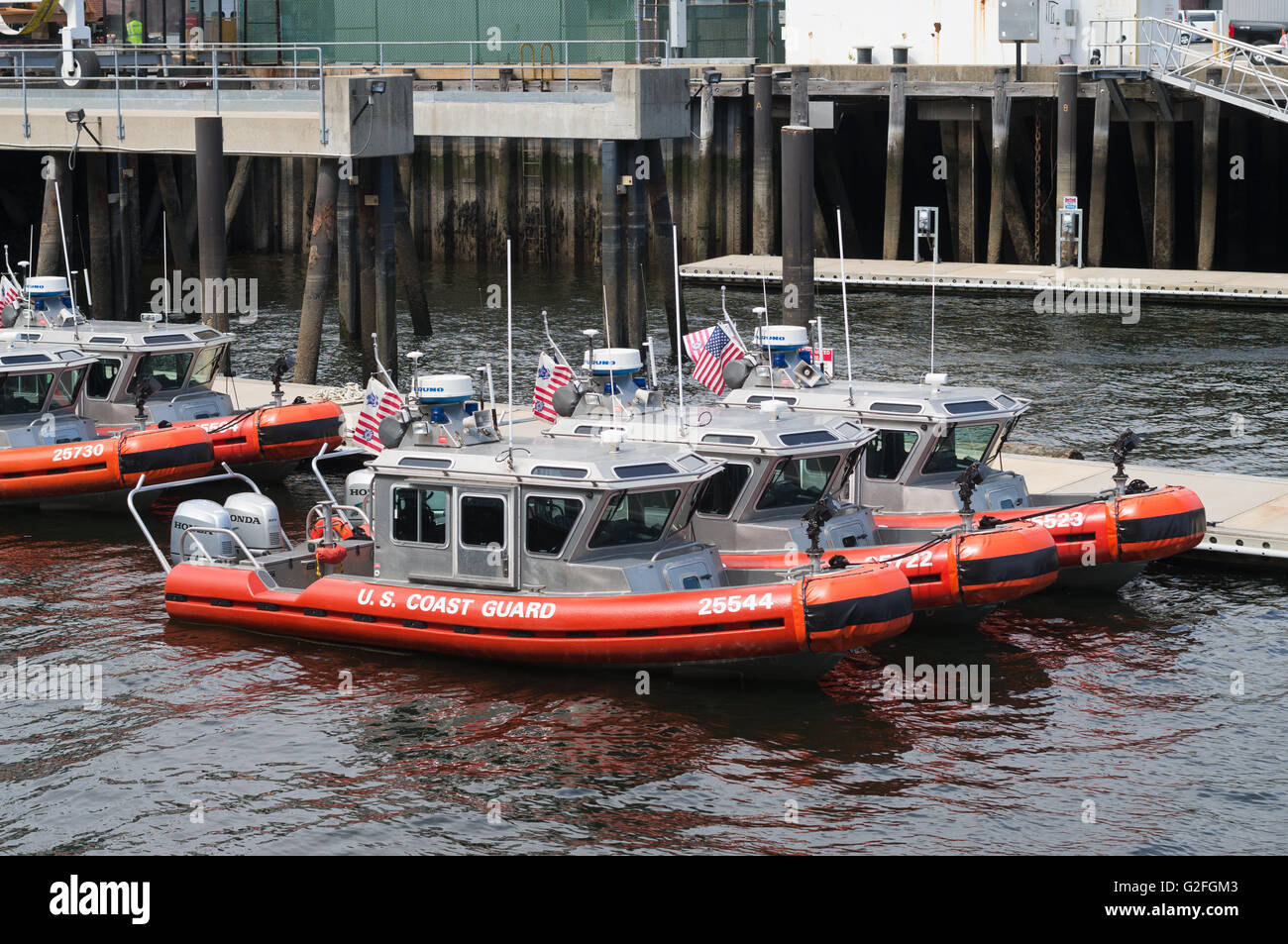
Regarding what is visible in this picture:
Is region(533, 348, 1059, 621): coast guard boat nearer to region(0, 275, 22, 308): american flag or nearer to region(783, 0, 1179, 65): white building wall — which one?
region(0, 275, 22, 308): american flag

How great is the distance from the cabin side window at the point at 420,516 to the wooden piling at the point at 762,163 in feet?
73.4

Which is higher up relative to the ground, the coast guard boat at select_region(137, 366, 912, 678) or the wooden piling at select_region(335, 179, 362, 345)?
the wooden piling at select_region(335, 179, 362, 345)

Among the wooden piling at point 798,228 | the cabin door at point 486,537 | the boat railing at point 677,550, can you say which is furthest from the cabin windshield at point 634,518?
the wooden piling at point 798,228

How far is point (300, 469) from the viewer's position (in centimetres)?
2342

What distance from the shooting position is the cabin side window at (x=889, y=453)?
17.7 m

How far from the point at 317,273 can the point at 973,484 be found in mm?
11677

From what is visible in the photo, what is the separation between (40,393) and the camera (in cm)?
2136

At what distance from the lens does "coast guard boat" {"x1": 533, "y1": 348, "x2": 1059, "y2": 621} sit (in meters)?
15.8

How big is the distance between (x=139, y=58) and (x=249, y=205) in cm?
481

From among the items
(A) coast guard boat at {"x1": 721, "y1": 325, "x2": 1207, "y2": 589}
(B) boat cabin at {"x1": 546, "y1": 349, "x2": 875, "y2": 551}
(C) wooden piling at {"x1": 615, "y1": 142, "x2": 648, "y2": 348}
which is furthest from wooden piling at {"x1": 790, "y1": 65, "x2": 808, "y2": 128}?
(B) boat cabin at {"x1": 546, "y1": 349, "x2": 875, "y2": 551}

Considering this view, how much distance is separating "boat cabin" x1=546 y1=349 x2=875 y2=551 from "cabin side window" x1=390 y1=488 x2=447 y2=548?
5.14 ft
